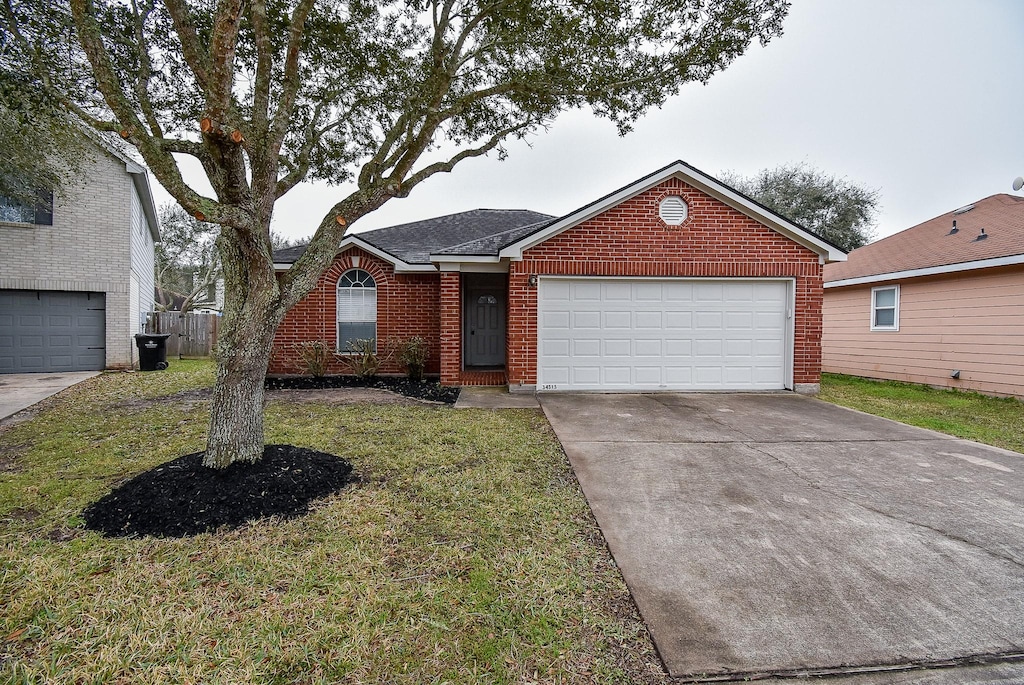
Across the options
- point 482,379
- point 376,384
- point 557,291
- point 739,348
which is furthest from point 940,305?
point 376,384

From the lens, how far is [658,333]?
8.89 m

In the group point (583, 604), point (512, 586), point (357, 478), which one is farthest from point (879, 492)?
point (357, 478)

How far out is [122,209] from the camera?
11938 mm

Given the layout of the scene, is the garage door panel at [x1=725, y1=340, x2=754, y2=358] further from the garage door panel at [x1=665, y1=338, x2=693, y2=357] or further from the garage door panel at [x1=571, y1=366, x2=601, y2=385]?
the garage door panel at [x1=571, y1=366, x2=601, y2=385]

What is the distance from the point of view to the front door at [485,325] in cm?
1185

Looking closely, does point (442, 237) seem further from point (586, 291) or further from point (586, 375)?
point (586, 375)

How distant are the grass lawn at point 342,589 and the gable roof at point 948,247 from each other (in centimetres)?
1048

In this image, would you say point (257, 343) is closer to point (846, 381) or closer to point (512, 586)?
point (512, 586)

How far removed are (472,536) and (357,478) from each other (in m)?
1.67

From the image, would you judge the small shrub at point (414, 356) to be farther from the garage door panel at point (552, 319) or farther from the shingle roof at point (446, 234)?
the garage door panel at point (552, 319)

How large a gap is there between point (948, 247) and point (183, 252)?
112 feet

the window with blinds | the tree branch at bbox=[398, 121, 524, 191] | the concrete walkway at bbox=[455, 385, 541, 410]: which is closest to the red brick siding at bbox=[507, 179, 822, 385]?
the concrete walkway at bbox=[455, 385, 541, 410]

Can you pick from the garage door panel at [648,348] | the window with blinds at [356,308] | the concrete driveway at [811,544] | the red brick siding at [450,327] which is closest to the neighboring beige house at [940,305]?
the concrete driveway at [811,544]

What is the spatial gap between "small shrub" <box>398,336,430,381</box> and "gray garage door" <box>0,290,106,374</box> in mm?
8391
